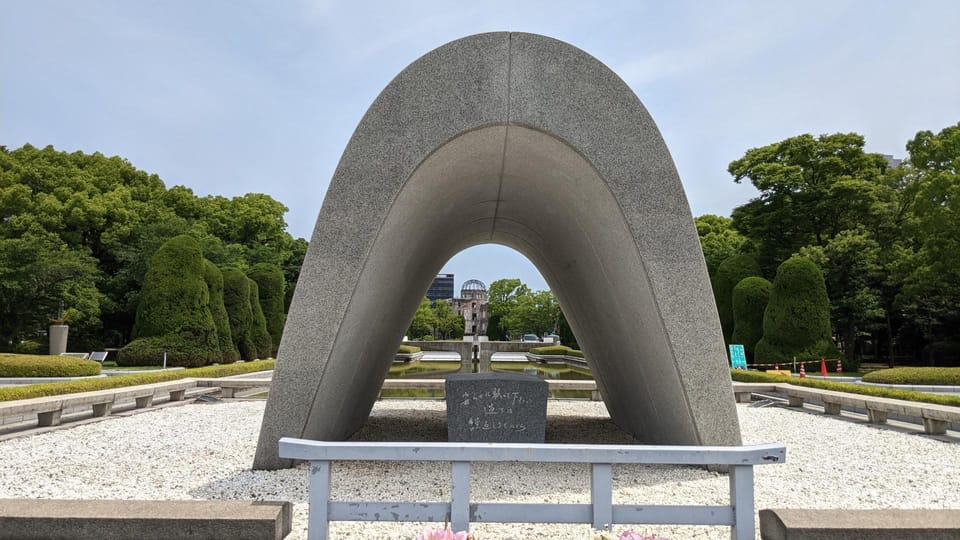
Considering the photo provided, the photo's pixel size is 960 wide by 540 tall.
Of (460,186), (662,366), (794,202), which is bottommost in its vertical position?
(662,366)

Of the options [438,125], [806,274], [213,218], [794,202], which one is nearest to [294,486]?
[438,125]

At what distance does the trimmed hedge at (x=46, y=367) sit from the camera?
1555cm

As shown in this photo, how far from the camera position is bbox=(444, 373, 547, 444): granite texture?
6.92 meters

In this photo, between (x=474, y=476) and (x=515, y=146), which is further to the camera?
(x=515, y=146)

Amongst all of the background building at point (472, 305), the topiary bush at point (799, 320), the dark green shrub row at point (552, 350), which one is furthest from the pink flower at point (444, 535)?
the background building at point (472, 305)

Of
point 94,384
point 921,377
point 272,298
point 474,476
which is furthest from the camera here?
point 272,298

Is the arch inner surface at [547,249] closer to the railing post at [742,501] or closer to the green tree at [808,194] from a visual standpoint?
the railing post at [742,501]

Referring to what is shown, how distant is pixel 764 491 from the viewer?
5398mm

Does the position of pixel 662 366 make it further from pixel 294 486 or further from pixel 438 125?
pixel 294 486

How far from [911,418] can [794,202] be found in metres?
22.4

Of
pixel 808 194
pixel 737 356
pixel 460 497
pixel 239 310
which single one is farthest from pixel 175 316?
pixel 808 194

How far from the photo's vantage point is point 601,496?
3225mm

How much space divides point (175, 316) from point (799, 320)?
22.5m

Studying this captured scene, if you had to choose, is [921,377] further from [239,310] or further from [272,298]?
[272,298]
